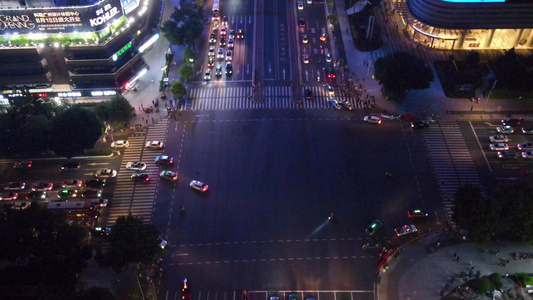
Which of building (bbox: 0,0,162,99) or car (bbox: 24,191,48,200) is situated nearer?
car (bbox: 24,191,48,200)

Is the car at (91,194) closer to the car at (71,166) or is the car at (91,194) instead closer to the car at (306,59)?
the car at (71,166)

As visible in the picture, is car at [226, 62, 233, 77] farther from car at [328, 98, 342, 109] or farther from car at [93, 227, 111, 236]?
car at [93, 227, 111, 236]

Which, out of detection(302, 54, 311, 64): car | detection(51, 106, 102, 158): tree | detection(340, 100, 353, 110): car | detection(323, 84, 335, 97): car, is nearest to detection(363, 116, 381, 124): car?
detection(340, 100, 353, 110): car

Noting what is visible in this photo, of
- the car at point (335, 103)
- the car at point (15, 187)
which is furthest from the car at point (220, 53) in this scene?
the car at point (15, 187)

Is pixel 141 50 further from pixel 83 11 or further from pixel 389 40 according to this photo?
pixel 389 40

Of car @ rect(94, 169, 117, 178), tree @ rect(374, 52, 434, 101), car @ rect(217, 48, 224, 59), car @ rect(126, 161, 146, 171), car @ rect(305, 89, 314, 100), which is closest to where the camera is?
car @ rect(94, 169, 117, 178)

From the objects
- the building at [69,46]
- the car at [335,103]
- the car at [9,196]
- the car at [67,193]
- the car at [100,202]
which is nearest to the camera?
the car at [100,202]

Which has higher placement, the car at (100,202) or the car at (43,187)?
the car at (43,187)
